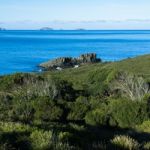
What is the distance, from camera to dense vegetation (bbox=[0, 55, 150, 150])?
37.2 ft

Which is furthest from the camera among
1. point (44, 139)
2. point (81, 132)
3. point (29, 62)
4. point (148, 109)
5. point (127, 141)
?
point (29, 62)

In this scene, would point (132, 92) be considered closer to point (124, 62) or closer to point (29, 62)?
point (124, 62)

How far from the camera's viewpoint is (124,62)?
11319 cm

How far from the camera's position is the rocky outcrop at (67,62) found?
451 ft

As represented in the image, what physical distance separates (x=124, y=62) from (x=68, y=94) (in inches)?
2614

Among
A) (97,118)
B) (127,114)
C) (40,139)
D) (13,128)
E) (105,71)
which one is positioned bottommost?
(105,71)

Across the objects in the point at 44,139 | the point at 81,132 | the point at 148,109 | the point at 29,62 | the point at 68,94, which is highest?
the point at 44,139

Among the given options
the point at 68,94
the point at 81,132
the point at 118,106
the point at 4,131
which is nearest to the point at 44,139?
the point at 4,131

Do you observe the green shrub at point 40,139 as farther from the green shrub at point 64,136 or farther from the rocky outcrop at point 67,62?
the rocky outcrop at point 67,62

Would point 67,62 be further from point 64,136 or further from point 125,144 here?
point 125,144

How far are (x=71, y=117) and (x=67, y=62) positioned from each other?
114 meters

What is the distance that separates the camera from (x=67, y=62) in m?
145

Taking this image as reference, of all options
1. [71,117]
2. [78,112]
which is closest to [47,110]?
[71,117]

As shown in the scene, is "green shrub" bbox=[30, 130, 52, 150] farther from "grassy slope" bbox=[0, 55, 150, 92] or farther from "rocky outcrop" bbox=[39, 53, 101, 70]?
"rocky outcrop" bbox=[39, 53, 101, 70]
